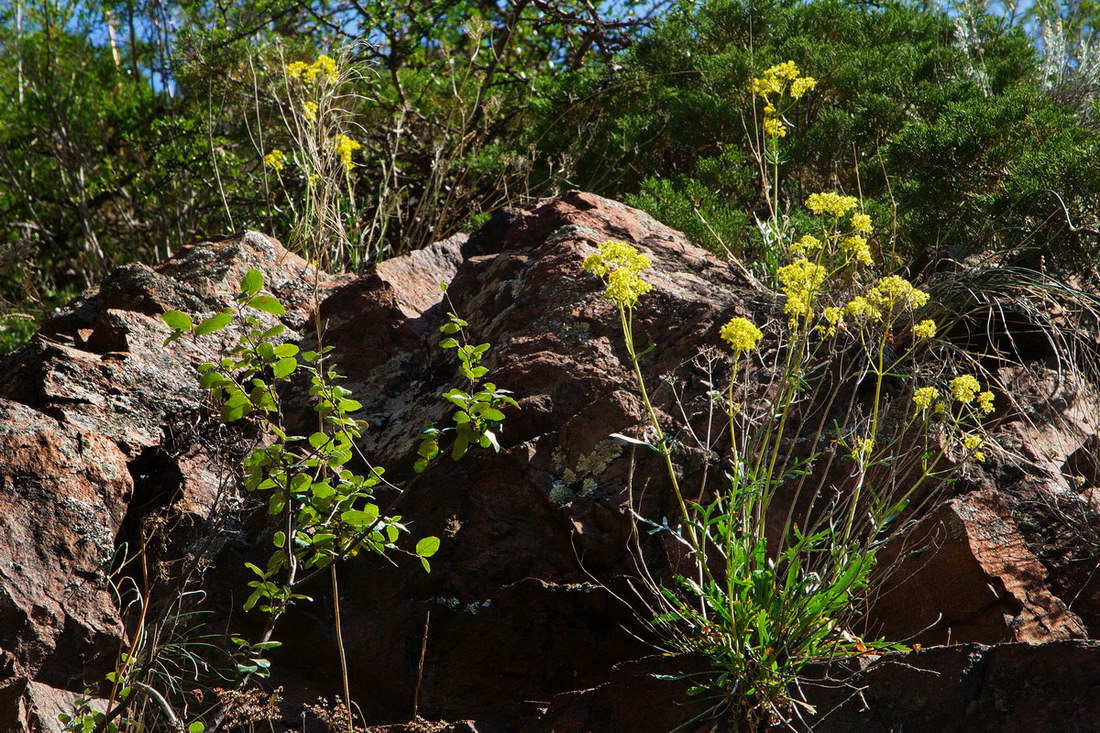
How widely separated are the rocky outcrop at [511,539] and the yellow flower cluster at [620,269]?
40 centimetres

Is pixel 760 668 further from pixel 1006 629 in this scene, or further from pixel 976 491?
pixel 976 491

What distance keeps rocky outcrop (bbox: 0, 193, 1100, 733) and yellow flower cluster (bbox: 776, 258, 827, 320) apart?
0.38 m

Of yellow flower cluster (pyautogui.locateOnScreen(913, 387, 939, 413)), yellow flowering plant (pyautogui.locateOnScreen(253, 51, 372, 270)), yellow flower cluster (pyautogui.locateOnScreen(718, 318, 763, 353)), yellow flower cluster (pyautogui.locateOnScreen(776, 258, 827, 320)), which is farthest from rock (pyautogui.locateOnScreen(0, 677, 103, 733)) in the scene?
yellow flower cluster (pyautogui.locateOnScreen(913, 387, 939, 413))

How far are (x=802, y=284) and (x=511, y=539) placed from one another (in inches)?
41.6

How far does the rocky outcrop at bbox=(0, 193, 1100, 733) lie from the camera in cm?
255

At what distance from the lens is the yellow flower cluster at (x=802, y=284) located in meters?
2.49

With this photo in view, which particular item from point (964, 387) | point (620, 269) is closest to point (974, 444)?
point (964, 387)

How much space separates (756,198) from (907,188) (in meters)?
0.89

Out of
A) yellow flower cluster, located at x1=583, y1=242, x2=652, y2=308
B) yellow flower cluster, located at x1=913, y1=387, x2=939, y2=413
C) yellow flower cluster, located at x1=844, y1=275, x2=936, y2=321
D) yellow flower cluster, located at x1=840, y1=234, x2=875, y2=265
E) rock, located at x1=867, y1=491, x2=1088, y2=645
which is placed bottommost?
rock, located at x1=867, y1=491, x2=1088, y2=645

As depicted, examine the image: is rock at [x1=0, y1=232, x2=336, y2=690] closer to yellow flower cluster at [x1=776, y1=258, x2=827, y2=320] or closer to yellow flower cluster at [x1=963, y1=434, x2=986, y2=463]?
yellow flower cluster at [x1=776, y1=258, x2=827, y2=320]

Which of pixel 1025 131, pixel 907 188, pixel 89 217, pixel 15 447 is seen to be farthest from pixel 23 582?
pixel 89 217

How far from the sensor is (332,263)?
4352 millimetres

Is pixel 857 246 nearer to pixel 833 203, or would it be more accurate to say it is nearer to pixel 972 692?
pixel 833 203

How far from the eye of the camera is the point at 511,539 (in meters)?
2.82
